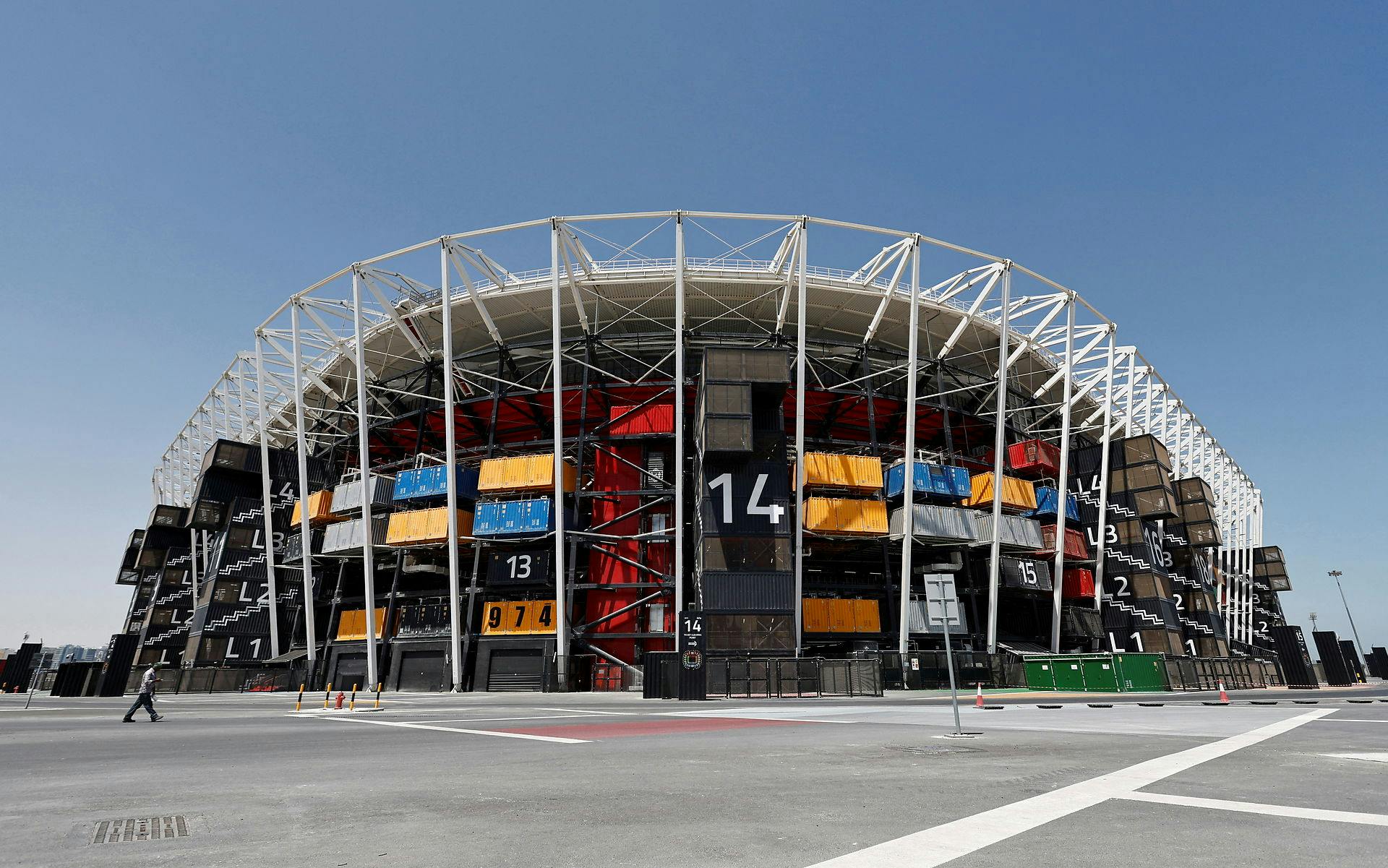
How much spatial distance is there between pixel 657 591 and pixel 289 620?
33.5 m

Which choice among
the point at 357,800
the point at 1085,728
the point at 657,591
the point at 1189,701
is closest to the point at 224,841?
the point at 357,800

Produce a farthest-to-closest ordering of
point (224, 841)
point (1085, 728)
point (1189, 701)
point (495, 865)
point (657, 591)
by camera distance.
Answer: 1. point (657, 591)
2. point (1189, 701)
3. point (1085, 728)
4. point (224, 841)
5. point (495, 865)

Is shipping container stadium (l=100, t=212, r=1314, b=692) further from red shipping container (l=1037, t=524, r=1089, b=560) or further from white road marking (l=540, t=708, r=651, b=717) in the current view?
white road marking (l=540, t=708, r=651, b=717)

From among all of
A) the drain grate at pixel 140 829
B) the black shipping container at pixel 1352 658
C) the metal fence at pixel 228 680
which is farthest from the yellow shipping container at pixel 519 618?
the black shipping container at pixel 1352 658

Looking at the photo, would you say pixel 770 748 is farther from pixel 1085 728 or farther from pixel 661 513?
pixel 661 513

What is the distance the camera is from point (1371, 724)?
43.7ft

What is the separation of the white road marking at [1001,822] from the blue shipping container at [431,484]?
143 feet

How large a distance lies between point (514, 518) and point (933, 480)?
24.6 meters

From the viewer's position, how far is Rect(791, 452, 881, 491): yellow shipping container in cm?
4478

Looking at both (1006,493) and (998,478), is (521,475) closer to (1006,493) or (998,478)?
(998,478)

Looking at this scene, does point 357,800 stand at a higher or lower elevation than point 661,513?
lower

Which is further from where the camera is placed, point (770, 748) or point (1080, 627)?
point (1080, 627)

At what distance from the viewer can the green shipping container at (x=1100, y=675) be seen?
108 feet

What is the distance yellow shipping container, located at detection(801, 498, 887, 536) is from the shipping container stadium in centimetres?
15
